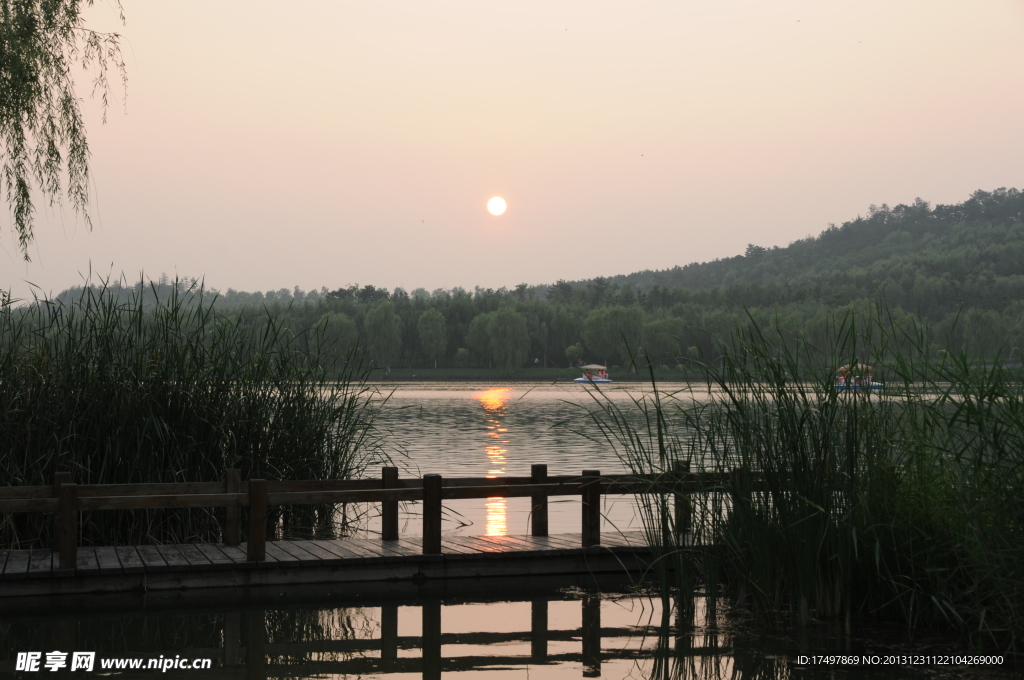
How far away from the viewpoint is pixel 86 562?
7277mm

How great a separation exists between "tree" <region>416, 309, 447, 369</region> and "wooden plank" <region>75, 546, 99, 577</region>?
98110 mm

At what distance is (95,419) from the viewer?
8125 mm

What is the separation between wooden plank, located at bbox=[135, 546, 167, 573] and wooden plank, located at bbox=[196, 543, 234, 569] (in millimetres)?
345

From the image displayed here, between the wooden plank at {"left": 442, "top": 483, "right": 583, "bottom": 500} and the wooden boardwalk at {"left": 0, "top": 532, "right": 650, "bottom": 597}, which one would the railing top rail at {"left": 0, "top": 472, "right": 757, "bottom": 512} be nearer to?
the wooden plank at {"left": 442, "top": 483, "right": 583, "bottom": 500}

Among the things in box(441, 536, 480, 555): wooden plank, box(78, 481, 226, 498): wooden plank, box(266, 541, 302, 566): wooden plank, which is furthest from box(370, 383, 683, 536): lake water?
box(78, 481, 226, 498): wooden plank

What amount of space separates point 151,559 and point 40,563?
0.79m

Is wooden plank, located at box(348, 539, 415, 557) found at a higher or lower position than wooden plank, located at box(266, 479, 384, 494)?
lower

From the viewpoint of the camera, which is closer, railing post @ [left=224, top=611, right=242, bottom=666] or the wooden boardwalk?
railing post @ [left=224, top=611, right=242, bottom=666]

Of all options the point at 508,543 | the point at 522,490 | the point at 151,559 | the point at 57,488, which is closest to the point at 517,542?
the point at 508,543

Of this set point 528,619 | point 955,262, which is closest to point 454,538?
point 528,619

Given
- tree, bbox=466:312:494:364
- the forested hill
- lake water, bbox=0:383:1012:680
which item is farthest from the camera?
tree, bbox=466:312:494:364

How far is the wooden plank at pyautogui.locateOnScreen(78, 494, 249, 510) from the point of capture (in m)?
7.12

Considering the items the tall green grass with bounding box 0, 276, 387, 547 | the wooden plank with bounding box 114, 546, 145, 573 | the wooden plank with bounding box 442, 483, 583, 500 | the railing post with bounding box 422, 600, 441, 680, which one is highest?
the tall green grass with bounding box 0, 276, 387, 547

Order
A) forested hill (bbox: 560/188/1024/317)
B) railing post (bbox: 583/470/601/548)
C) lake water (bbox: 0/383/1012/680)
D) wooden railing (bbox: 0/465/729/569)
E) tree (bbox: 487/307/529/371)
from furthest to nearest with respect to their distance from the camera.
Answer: tree (bbox: 487/307/529/371), forested hill (bbox: 560/188/1024/317), railing post (bbox: 583/470/601/548), wooden railing (bbox: 0/465/729/569), lake water (bbox: 0/383/1012/680)
